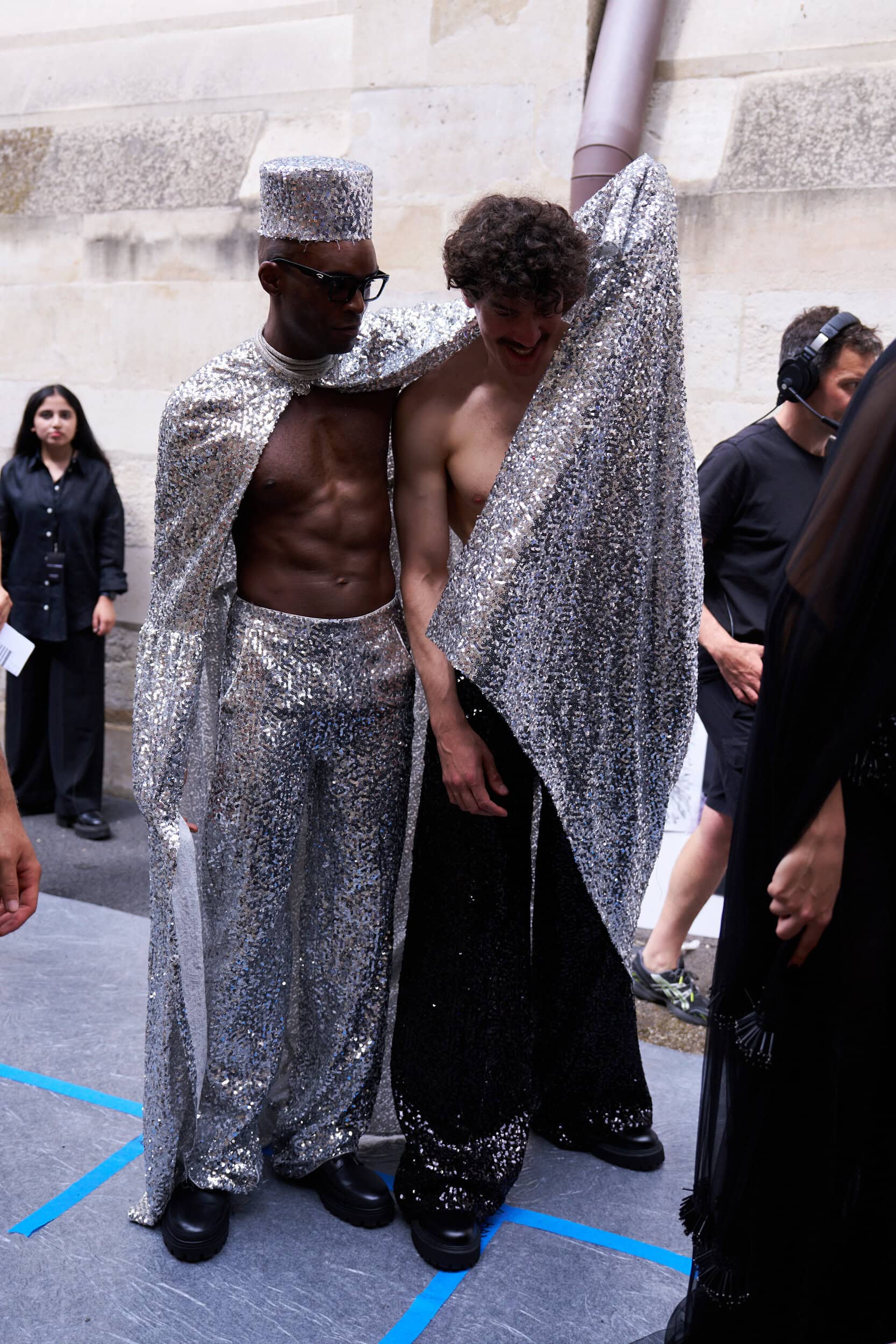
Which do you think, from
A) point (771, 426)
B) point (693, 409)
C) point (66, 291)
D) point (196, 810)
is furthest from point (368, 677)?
point (66, 291)

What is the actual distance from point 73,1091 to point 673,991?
1717 mm

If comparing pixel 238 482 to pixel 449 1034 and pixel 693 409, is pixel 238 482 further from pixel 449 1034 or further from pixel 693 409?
pixel 693 409

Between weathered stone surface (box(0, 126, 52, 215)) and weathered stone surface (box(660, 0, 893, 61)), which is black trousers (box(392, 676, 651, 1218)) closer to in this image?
weathered stone surface (box(660, 0, 893, 61))

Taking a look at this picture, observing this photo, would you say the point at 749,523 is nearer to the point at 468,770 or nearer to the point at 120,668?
the point at 468,770

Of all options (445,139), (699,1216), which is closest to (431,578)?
(699,1216)

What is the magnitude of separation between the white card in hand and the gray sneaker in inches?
81.5

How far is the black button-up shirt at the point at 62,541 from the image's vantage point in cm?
546

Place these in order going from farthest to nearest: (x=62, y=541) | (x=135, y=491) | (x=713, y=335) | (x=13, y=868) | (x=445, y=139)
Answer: (x=135, y=491) → (x=62, y=541) → (x=445, y=139) → (x=713, y=335) → (x=13, y=868)

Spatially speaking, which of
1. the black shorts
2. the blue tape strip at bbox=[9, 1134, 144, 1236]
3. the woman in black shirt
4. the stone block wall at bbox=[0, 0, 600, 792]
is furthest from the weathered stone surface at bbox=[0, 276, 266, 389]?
the blue tape strip at bbox=[9, 1134, 144, 1236]

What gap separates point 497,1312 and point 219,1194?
597 millimetres

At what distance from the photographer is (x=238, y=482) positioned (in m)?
2.31

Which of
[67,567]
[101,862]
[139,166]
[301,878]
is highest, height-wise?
[139,166]

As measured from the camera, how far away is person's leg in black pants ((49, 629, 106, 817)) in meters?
5.48

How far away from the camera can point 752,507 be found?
11.3ft
